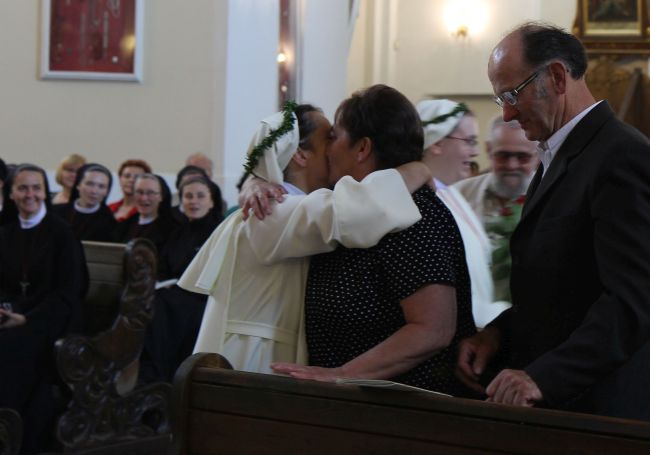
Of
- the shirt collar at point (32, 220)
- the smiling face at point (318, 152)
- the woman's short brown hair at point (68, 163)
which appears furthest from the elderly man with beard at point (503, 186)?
the woman's short brown hair at point (68, 163)

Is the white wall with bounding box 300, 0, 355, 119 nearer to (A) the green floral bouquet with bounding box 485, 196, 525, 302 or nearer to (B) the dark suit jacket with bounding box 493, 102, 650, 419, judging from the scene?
(A) the green floral bouquet with bounding box 485, 196, 525, 302

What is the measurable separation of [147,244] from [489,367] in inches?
123

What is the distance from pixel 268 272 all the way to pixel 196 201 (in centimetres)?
444

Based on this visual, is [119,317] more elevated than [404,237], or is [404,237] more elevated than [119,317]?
[404,237]

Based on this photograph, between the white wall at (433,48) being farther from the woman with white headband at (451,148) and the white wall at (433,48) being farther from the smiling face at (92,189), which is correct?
the woman with white headband at (451,148)

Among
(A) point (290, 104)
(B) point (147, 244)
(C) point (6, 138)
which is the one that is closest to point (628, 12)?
(C) point (6, 138)

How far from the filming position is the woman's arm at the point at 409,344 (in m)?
2.30

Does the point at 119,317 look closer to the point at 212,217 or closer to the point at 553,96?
the point at 212,217

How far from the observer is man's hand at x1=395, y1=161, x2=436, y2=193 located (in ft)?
7.91

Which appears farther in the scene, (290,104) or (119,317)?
(119,317)

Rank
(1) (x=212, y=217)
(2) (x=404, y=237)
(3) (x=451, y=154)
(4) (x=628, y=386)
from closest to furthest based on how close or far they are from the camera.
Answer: (4) (x=628, y=386)
(2) (x=404, y=237)
(3) (x=451, y=154)
(1) (x=212, y=217)

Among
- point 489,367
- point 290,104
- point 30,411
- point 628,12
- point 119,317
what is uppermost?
point 628,12

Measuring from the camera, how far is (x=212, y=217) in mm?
7070

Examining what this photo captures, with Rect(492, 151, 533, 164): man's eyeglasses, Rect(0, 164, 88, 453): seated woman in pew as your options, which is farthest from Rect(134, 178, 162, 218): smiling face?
Rect(492, 151, 533, 164): man's eyeglasses
